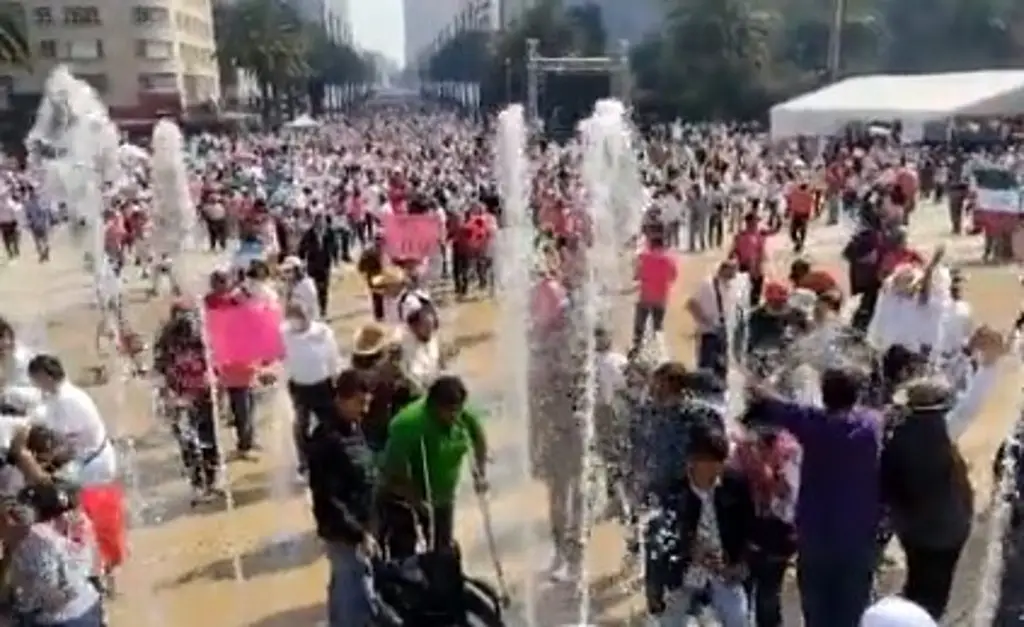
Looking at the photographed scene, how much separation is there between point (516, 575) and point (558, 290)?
1902 mm

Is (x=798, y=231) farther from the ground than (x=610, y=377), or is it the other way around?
(x=610, y=377)

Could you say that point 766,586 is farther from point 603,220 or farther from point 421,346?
point 603,220

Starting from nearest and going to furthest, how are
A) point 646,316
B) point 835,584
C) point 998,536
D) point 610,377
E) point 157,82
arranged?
point 835,584 → point 610,377 → point 998,536 → point 646,316 → point 157,82

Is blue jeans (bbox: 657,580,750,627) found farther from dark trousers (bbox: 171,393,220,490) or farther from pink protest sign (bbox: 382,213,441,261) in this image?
pink protest sign (bbox: 382,213,441,261)

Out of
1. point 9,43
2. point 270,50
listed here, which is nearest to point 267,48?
point 270,50

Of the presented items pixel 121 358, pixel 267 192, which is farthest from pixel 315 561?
pixel 267 192

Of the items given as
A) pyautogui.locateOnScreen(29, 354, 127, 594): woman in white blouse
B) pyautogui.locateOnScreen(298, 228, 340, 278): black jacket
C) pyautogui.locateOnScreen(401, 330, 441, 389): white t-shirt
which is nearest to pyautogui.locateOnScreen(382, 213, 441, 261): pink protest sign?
pyautogui.locateOnScreen(298, 228, 340, 278): black jacket

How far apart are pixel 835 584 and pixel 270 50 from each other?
100m

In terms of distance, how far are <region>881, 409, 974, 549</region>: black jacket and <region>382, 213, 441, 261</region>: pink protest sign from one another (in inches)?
504

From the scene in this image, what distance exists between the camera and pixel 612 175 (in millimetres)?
21656

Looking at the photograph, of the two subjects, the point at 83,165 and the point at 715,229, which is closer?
the point at 715,229

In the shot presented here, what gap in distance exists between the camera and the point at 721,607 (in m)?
5.49

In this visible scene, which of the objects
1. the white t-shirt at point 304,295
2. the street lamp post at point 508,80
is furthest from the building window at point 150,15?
the white t-shirt at point 304,295

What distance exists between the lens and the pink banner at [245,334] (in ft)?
32.0
